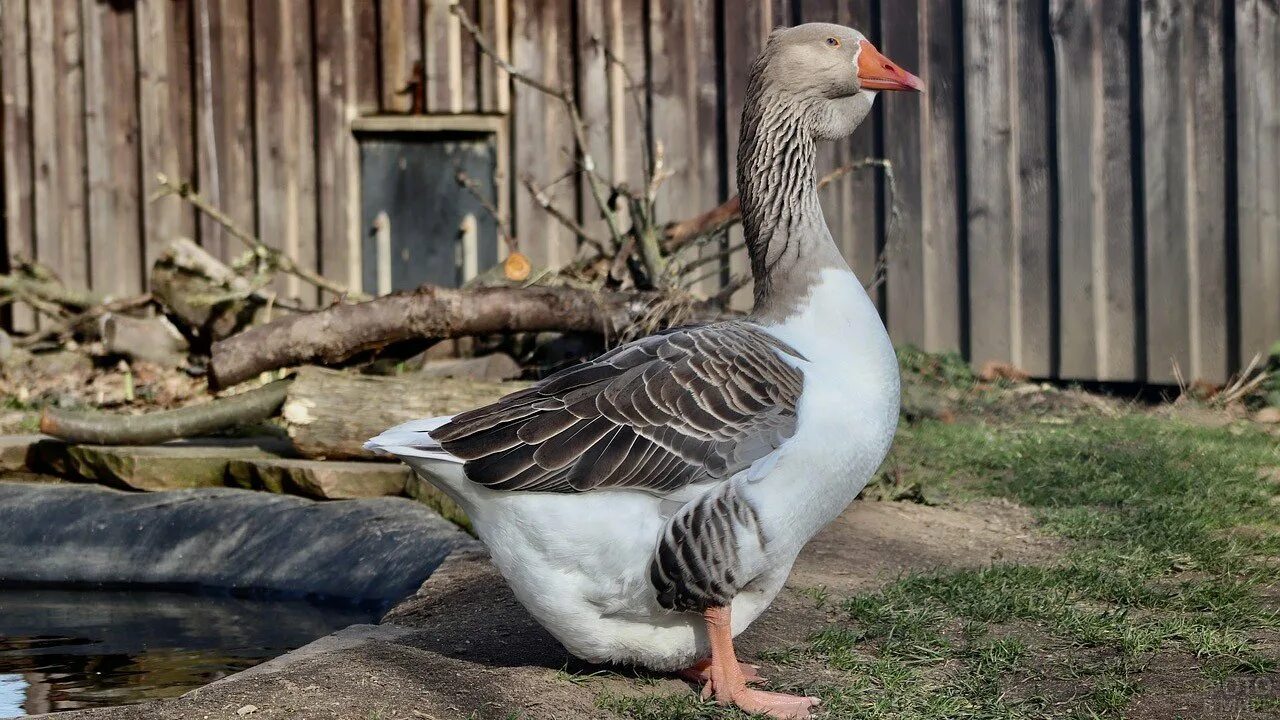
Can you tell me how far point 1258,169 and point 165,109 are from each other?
25.6 ft

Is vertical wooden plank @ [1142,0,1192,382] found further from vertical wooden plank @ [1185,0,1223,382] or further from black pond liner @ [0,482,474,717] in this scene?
black pond liner @ [0,482,474,717]

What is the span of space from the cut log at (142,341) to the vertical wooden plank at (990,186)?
18.6 feet

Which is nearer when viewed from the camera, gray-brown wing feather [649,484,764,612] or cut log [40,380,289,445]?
gray-brown wing feather [649,484,764,612]

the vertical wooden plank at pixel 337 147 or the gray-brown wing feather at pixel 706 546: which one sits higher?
the vertical wooden plank at pixel 337 147

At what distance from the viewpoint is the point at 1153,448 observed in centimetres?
646

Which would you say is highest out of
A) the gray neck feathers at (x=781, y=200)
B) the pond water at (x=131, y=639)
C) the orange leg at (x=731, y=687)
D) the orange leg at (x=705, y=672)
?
the gray neck feathers at (x=781, y=200)

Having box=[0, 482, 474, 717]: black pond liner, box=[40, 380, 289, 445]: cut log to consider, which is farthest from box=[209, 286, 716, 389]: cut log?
box=[0, 482, 474, 717]: black pond liner

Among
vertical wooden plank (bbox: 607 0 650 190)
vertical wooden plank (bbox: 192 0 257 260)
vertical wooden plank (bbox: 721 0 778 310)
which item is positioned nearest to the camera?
vertical wooden plank (bbox: 721 0 778 310)

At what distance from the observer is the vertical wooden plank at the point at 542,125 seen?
930 cm

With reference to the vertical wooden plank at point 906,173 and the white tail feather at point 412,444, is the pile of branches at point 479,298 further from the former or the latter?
the white tail feather at point 412,444

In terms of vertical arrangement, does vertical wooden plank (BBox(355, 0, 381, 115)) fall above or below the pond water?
above

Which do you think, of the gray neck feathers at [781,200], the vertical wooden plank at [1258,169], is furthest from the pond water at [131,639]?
the vertical wooden plank at [1258,169]

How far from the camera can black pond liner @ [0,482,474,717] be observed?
4.49m

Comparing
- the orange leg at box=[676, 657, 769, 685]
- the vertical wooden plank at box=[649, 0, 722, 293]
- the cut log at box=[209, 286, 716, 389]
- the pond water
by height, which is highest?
the vertical wooden plank at box=[649, 0, 722, 293]
